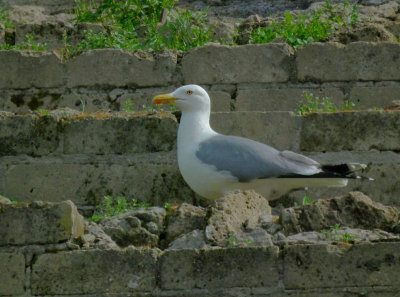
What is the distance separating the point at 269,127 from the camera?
8.00m

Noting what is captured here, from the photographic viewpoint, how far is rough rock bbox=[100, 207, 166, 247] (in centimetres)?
652

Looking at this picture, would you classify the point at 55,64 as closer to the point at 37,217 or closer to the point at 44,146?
the point at 44,146

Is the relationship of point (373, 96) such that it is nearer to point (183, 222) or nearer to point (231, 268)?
point (183, 222)

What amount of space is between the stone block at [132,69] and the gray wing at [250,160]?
1.66 metres

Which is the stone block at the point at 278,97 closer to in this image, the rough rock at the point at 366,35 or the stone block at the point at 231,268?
the rough rock at the point at 366,35

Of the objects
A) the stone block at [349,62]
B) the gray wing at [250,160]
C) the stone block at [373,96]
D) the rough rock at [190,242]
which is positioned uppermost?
the stone block at [349,62]

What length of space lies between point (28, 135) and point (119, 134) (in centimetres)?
62

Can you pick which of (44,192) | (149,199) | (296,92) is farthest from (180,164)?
(296,92)

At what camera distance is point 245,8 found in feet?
36.4

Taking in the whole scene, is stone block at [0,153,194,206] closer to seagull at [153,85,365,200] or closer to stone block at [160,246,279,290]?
seagull at [153,85,365,200]

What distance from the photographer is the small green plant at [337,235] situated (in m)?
6.03

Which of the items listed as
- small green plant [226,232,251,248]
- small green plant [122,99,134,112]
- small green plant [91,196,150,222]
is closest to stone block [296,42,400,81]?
small green plant [122,99,134,112]

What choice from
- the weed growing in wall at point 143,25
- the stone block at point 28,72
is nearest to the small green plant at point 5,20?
the weed growing in wall at point 143,25

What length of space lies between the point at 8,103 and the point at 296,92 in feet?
7.22
